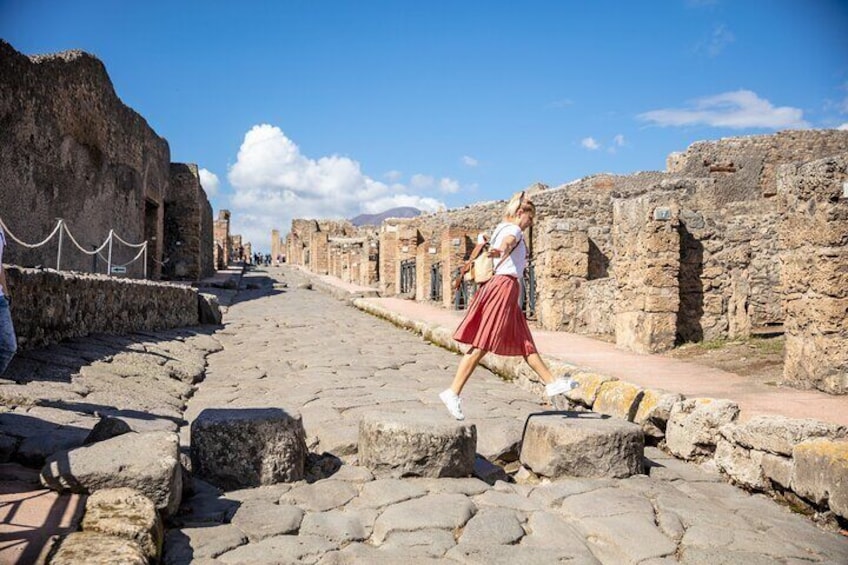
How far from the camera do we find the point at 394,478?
3883 millimetres

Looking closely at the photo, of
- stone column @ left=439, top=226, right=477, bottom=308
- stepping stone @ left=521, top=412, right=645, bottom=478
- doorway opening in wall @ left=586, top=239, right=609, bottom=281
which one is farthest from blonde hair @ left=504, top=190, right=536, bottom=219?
stone column @ left=439, top=226, right=477, bottom=308

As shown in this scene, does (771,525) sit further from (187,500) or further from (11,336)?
(11,336)

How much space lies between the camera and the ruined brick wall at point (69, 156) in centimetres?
1152

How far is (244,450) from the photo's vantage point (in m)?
3.73

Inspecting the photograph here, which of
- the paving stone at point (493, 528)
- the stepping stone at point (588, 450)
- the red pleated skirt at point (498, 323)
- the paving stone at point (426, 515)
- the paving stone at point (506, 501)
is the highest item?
the red pleated skirt at point (498, 323)

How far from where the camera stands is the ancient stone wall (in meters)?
5.77

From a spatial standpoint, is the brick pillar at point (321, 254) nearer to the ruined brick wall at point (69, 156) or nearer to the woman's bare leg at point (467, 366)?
the ruined brick wall at point (69, 156)

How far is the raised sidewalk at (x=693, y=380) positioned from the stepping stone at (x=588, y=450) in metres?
0.81

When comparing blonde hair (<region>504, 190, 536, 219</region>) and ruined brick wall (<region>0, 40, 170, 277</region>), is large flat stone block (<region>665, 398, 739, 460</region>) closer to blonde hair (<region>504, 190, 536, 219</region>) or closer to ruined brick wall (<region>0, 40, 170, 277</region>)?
blonde hair (<region>504, 190, 536, 219</region>)

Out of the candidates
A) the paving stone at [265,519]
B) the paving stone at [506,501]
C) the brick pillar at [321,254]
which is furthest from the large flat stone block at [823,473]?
the brick pillar at [321,254]

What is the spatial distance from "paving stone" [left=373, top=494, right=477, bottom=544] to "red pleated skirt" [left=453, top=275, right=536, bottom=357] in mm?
1277

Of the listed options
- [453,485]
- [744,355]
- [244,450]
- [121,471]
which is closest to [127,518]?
[121,471]

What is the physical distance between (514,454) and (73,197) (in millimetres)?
13032

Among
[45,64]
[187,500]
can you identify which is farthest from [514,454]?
[45,64]
